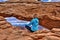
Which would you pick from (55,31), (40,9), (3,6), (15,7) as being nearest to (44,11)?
(40,9)

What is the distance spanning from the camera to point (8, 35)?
9.04ft

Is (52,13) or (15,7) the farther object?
(15,7)

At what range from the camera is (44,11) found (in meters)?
4.62

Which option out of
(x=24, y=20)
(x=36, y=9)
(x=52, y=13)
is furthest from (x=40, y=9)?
(x=24, y=20)

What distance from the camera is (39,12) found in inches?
180

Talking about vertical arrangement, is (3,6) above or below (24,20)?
above

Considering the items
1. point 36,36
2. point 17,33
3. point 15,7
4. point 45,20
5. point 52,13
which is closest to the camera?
point 36,36

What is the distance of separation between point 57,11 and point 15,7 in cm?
132

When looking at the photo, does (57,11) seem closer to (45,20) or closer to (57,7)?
(57,7)

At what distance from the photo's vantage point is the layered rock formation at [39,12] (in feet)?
13.2

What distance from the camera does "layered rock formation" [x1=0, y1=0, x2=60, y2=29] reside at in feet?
13.2

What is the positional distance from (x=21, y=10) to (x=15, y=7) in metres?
0.28

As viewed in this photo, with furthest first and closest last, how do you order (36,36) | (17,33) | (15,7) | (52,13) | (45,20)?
(15,7), (52,13), (45,20), (17,33), (36,36)

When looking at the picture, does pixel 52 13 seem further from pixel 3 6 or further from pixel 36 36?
pixel 36 36
